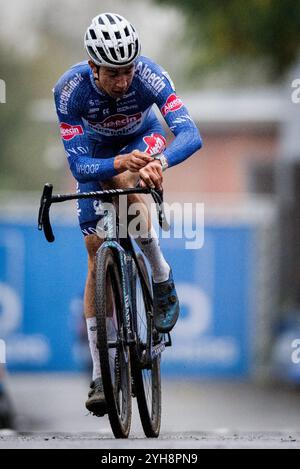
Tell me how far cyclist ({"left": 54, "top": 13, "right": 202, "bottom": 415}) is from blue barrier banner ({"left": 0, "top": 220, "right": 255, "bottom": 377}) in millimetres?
14080

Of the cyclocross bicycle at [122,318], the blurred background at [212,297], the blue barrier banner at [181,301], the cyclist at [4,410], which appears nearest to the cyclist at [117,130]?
the cyclocross bicycle at [122,318]

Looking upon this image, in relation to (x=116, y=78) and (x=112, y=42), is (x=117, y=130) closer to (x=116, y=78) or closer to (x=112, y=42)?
(x=116, y=78)

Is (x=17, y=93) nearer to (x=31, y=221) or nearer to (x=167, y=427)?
(x=31, y=221)

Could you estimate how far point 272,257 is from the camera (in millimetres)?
22750

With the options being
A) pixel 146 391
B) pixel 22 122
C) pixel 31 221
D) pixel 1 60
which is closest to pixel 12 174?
pixel 22 122

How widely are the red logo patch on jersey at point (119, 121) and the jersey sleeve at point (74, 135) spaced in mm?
167

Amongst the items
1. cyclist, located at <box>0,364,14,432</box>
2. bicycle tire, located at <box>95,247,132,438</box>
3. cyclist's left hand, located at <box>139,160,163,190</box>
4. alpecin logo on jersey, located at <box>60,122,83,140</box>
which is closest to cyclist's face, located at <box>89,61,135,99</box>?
alpecin logo on jersey, located at <box>60,122,83,140</box>

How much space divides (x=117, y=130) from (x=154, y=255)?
2.47 ft

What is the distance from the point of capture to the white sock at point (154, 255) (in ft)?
25.0

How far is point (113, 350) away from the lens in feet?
23.4

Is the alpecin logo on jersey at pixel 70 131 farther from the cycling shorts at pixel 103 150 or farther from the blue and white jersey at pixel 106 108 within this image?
the cycling shorts at pixel 103 150

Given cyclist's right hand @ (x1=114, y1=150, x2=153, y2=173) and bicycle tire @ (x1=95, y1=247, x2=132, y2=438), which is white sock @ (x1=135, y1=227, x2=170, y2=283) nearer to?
bicycle tire @ (x1=95, y1=247, x2=132, y2=438)

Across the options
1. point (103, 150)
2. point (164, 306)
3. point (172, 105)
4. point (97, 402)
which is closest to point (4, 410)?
point (164, 306)

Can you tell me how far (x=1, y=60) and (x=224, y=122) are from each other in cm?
643
